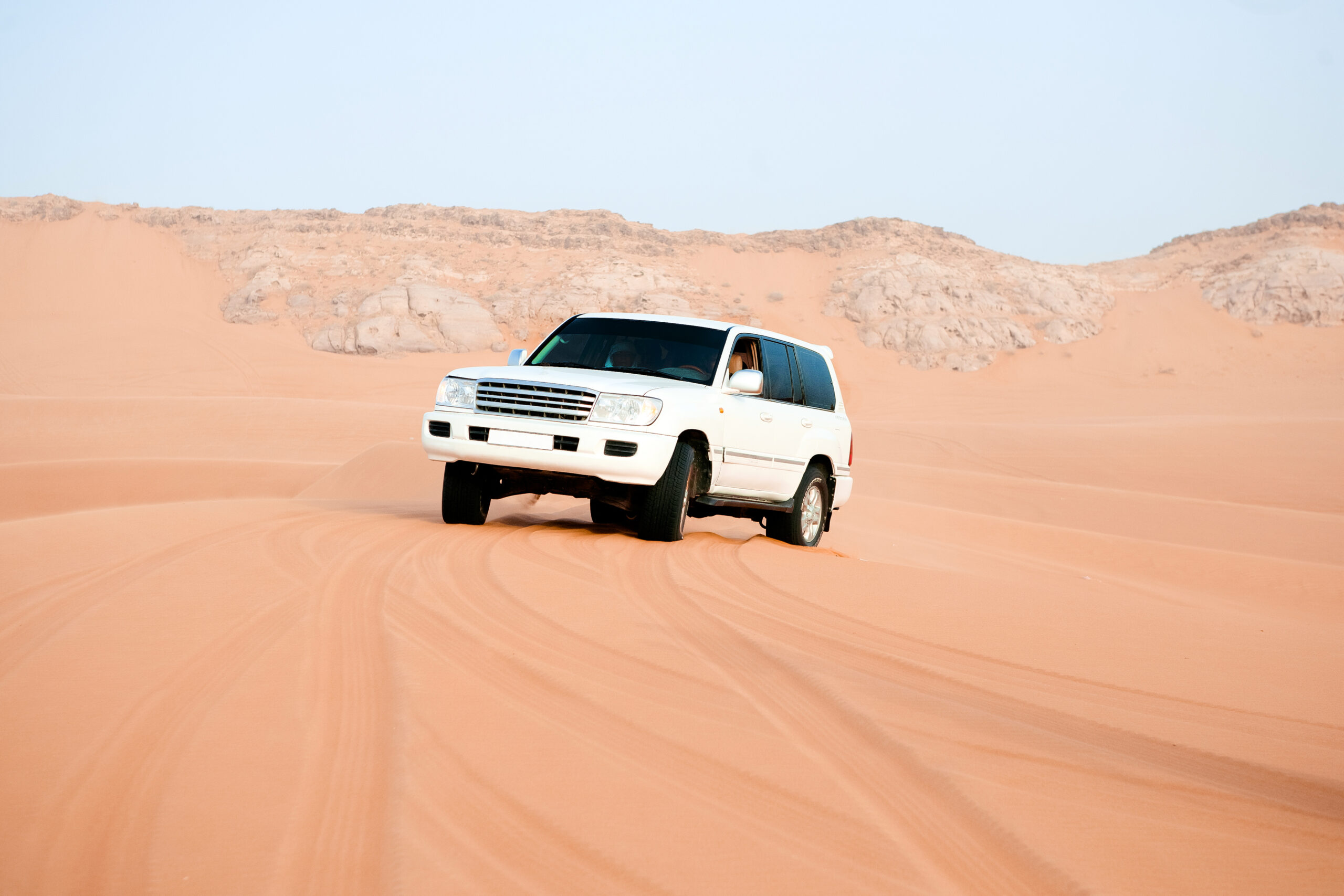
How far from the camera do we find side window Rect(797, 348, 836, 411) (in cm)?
1034

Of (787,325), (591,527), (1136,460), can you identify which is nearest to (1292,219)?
(787,325)

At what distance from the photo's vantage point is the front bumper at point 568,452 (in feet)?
26.4

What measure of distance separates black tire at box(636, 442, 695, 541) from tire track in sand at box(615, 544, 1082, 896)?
2853mm

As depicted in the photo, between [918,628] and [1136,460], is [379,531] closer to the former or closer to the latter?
[918,628]

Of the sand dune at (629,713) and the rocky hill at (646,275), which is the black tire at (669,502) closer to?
the sand dune at (629,713)

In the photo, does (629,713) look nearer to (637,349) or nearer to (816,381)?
(637,349)

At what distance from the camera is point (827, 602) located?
21.0 feet

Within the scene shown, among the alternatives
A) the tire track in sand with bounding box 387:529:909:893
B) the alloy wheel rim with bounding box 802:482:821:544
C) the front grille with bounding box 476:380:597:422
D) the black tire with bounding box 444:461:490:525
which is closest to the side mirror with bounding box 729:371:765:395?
the front grille with bounding box 476:380:597:422

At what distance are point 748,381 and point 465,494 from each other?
2.46 metres

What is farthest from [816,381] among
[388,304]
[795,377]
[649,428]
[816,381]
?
[388,304]

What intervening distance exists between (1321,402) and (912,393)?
13.0 metres

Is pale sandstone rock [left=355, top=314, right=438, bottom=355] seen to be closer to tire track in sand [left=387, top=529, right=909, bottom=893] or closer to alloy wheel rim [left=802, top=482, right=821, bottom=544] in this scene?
alloy wheel rim [left=802, top=482, right=821, bottom=544]

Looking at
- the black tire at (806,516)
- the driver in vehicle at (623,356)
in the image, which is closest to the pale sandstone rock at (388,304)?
the black tire at (806,516)

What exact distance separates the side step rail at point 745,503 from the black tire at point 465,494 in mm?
1774
